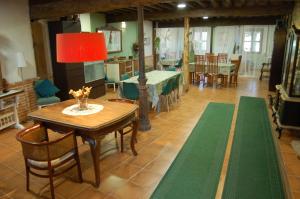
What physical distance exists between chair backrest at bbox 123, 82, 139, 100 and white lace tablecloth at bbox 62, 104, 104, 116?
67.5 inches

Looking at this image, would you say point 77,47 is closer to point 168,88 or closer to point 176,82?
point 168,88

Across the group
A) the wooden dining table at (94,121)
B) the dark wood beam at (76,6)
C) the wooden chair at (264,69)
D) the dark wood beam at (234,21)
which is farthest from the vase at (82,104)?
the wooden chair at (264,69)

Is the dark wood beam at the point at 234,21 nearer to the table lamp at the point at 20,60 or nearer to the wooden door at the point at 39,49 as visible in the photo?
the wooden door at the point at 39,49

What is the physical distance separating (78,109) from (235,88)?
617cm

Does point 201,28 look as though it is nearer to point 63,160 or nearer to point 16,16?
point 16,16

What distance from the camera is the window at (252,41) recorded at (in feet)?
31.7

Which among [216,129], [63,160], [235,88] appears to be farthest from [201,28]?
[63,160]

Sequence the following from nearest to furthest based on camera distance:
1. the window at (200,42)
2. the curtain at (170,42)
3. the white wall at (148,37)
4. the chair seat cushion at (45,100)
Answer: the chair seat cushion at (45,100), the window at (200,42), the white wall at (148,37), the curtain at (170,42)

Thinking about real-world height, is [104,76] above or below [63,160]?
above

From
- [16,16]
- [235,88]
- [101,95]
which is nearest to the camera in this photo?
[16,16]

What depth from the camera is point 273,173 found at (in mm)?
3016

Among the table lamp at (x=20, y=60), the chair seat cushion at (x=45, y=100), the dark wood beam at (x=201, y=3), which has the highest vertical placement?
the dark wood beam at (x=201, y=3)

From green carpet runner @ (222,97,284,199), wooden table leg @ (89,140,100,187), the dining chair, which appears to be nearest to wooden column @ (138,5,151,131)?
the dining chair

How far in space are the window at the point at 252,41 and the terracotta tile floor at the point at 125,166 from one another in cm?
642
